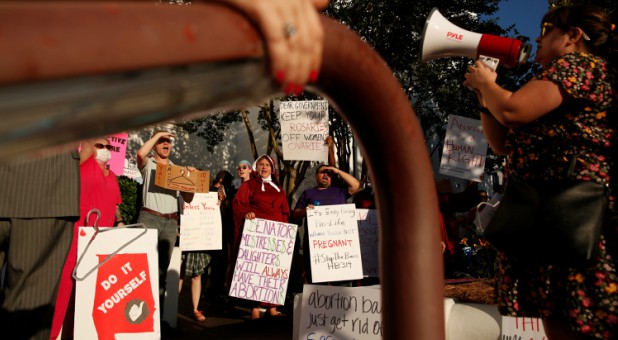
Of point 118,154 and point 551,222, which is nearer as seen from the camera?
point 551,222

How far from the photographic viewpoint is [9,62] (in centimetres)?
23

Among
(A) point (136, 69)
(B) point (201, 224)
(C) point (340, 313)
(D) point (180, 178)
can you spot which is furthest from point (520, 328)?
(B) point (201, 224)

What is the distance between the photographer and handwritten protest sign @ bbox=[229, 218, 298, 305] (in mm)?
7180

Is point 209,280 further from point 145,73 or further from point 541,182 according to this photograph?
point 145,73

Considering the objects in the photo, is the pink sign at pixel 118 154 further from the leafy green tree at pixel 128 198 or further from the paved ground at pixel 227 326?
the leafy green tree at pixel 128 198

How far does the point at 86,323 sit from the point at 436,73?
50.5 ft

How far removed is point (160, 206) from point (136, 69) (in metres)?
6.22

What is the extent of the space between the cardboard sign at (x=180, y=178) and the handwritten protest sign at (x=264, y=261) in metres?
0.90

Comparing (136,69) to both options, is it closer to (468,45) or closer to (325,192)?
(468,45)

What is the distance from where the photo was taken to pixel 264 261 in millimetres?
7266

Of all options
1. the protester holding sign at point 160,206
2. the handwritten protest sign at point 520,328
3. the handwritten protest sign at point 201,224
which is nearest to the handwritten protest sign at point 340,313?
the handwritten protest sign at point 520,328

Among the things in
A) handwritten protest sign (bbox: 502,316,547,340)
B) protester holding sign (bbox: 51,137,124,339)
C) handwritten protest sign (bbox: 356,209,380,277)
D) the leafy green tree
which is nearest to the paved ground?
handwritten protest sign (bbox: 356,209,380,277)

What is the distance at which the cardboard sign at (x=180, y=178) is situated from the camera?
6.22 metres

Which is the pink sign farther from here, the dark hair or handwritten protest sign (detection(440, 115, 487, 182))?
the dark hair
